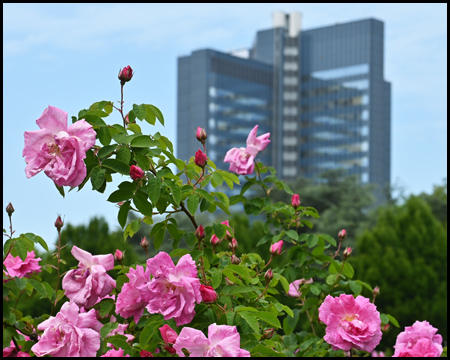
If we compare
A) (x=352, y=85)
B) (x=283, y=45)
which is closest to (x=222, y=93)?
(x=283, y=45)

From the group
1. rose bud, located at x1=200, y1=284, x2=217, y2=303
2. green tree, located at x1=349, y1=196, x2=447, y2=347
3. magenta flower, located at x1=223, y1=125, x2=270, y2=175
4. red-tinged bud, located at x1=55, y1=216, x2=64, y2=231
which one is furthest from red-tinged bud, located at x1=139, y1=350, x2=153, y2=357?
green tree, located at x1=349, y1=196, x2=447, y2=347

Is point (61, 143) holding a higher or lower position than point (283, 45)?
lower

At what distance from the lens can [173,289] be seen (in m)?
1.60

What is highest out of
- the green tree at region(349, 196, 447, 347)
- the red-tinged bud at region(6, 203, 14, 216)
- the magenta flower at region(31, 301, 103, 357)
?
the red-tinged bud at region(6, 203, 14, 216)

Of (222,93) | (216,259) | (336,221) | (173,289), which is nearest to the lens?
(173,289)

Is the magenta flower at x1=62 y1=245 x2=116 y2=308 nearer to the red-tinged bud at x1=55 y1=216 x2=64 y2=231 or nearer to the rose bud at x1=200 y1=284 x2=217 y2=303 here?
the rose bud at x1=200 y1=284 x2=217 y2=303

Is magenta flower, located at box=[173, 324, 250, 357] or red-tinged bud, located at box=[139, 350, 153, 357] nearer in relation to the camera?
magenta flower, located at box=[173, 324, 250, 357]

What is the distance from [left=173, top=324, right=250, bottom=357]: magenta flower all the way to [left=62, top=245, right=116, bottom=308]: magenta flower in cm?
38

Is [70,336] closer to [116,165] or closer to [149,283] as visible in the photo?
[149,283]

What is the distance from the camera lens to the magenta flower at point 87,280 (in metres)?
1.76

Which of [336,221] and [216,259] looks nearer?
[216,259]

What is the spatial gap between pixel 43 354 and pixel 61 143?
0.58 metres

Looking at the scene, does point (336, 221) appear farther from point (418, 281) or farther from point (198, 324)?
point (198, 324)

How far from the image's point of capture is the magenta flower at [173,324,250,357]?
1435mm
